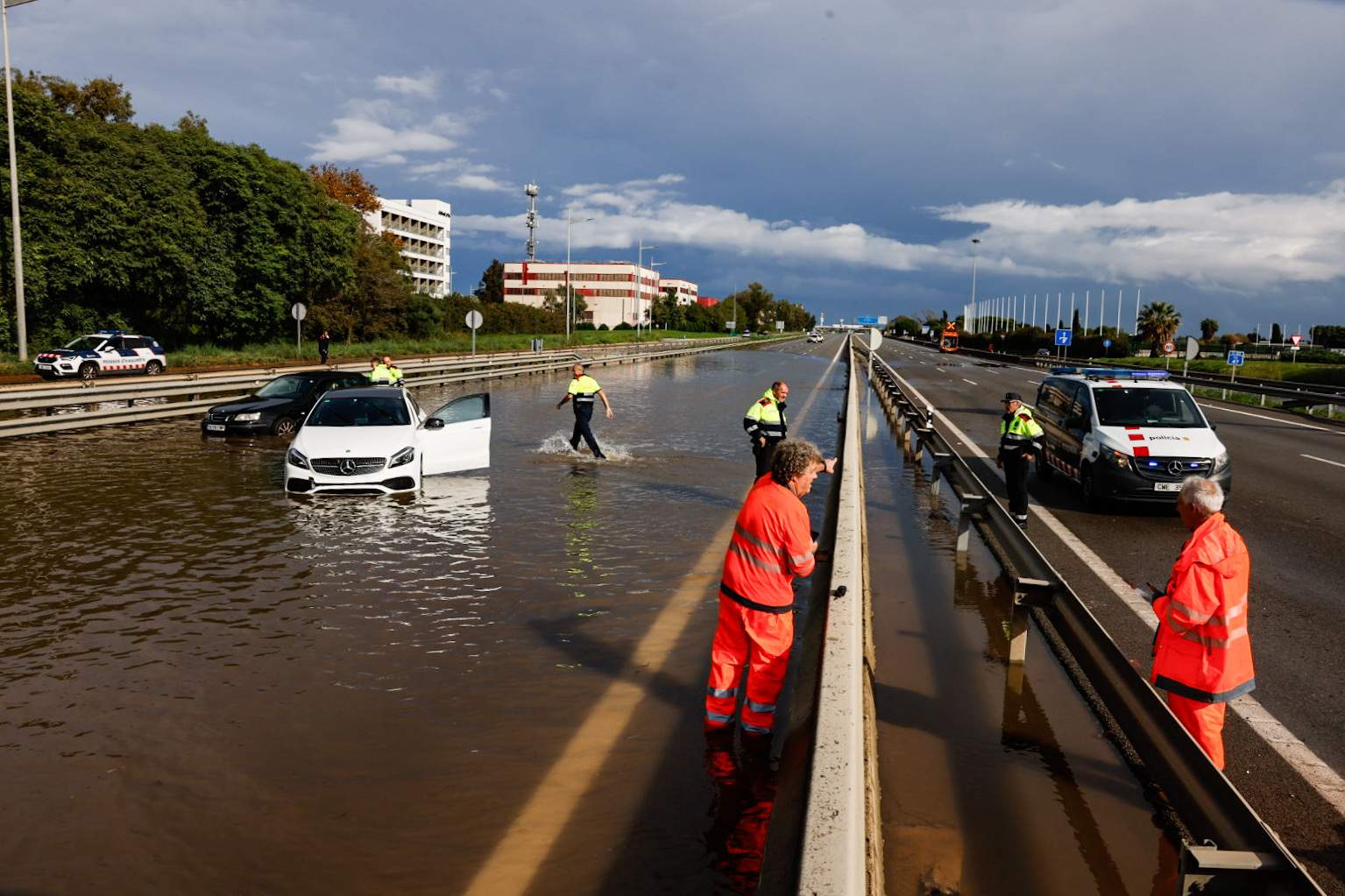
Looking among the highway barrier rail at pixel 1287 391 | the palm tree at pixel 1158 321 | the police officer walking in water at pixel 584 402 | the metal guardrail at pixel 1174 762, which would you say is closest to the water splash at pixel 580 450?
the police officer walking in water at pixel 584 402

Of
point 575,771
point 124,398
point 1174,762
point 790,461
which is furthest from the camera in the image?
point 124,398

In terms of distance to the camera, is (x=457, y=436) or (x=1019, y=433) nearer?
(x=1019, y=433)

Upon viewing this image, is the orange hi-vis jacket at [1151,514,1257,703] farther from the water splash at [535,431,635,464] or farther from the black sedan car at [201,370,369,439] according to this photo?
the black sedan car at [201,370,369,439]

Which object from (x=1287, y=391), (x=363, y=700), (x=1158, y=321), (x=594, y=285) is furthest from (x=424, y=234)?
(x=363, y=700)

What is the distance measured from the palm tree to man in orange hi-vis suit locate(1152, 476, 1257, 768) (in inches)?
3725

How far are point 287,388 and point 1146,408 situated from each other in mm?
15890

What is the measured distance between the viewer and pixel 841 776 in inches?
134

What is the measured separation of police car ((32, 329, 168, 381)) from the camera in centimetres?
3316

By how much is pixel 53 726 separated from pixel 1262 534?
11.5 metres

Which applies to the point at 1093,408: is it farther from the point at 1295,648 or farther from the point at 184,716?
the point at 184,716

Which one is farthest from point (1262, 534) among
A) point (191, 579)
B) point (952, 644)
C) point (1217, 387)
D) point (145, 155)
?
point (145, 155)

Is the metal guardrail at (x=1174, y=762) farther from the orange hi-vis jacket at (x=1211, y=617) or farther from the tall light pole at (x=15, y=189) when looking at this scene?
the tall light pole at (x=15, y=189)

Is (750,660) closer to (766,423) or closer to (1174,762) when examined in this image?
(1174,762)

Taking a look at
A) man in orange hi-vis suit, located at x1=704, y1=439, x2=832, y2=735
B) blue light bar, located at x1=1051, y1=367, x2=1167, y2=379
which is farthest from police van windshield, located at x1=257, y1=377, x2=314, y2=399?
man in orange hi-vis suit, located at x1=704, y1=439, x2=832, y2=735
